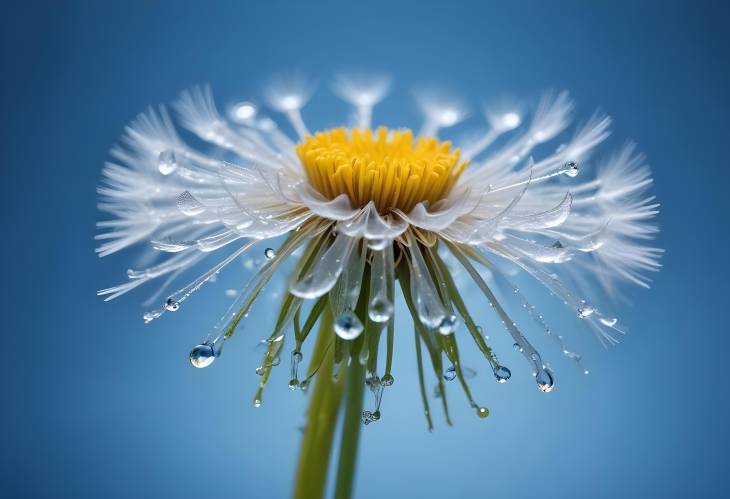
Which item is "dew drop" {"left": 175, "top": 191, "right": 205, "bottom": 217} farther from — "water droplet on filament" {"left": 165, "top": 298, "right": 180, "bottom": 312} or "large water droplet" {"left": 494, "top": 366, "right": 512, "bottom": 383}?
"large water droplet" {"left": 494, "top": 366, "right": 512, "bottom": 383}

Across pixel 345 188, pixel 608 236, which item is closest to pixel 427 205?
pixel 345 188

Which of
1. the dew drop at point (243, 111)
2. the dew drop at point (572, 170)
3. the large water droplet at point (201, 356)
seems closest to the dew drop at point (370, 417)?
the large water droplet at point (201, 356)

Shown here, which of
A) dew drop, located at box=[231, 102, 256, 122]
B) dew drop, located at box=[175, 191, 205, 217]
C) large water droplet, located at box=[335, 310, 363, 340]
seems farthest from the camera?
dew drop, located at box=[231, 102, 256, 122]

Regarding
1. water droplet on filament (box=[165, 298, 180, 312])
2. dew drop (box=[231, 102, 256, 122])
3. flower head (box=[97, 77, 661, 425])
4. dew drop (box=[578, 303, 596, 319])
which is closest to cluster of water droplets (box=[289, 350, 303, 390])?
flower head (box=[97, 77, 661, 425])

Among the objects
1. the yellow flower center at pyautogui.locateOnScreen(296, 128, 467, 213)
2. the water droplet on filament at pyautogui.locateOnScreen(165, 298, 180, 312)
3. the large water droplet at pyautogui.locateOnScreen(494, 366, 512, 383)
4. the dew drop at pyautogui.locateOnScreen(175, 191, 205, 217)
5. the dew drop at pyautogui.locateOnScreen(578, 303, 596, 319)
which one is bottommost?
the large water droplet at pyautogui.locateOnScreen(494, 366, 512, 383)

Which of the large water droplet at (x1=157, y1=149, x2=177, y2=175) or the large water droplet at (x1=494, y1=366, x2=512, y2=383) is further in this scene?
the large water droplet at (x1=157, y1=149, x2=177, y2=175)

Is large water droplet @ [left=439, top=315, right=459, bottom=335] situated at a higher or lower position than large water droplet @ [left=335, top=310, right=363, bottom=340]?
higher

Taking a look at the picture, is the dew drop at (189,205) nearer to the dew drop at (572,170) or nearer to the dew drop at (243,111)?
the dew drop at (243,111)
